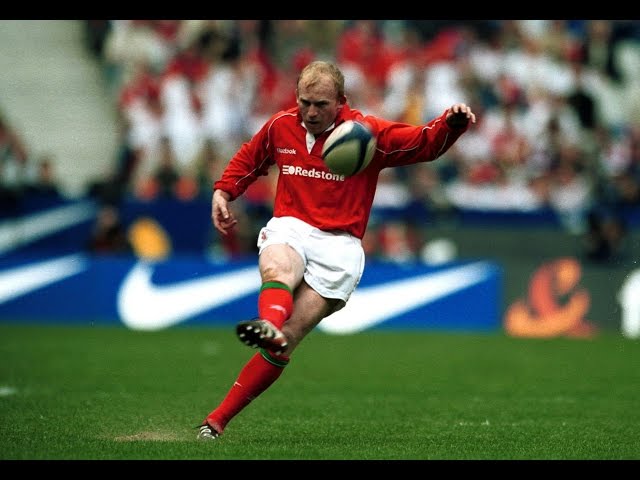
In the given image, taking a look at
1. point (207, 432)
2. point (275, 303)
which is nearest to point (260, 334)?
point (275, 303)

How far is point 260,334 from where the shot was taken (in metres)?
6.23

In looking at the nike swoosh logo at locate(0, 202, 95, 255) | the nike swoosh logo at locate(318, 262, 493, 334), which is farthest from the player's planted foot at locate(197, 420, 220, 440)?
the nike swoosh logo at locate(0, 202, 95, 255)

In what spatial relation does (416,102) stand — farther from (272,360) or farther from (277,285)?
(277,285)

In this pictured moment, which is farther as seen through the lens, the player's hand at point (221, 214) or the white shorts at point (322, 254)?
the player's hand at point (221, 214)

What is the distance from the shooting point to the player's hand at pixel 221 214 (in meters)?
7.17

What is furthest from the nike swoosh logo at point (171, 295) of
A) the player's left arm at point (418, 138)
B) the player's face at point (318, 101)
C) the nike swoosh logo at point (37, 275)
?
the player's face at point (318, 101)

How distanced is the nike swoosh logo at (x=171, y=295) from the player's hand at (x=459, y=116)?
359 inches

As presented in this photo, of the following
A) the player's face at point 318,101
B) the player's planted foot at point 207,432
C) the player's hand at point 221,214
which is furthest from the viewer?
the player's hand at point 221,214

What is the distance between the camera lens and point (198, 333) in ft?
49.8

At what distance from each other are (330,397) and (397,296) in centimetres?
680

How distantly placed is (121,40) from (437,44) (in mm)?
5249

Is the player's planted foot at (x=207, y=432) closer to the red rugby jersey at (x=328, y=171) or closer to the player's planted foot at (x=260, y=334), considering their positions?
the player's planted foot at (x=260, y=334)

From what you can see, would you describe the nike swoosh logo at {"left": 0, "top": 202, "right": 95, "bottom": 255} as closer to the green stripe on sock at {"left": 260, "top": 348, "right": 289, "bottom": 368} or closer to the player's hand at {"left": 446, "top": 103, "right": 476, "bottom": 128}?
the green stripe on sock at {"left": 260, "top": 348, "right": 289, "bottom": 368}

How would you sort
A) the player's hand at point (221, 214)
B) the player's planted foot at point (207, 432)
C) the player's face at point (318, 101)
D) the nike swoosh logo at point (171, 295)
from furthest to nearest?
the nike swoosh logo at point (171, 295) → the player's hand at point (221, 214) → the player's planted foot at point (207, 432) → the player's face at point (318, 101)
